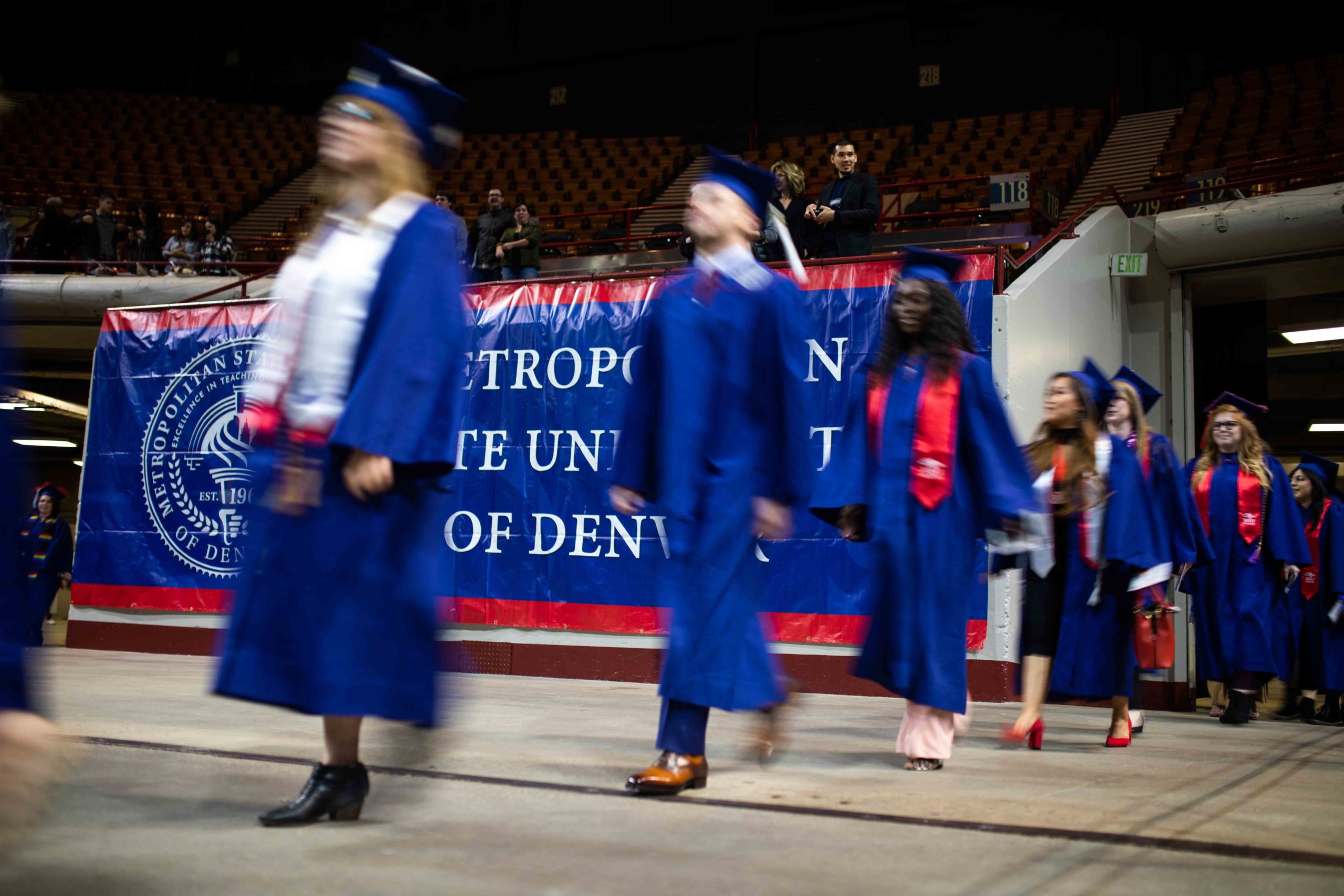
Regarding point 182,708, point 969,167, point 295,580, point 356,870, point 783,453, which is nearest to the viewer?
point 356,870

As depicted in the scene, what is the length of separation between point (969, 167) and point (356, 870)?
15196mm

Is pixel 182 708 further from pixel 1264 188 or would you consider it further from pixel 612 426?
pixel 1264 188

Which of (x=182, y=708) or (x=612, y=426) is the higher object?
(x=612, y=426)

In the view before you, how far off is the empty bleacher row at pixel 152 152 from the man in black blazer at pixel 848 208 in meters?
13.1

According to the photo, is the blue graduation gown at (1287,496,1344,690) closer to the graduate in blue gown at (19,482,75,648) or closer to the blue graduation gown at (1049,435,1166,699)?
the blue graduation gown at (1049,435,1166,699)

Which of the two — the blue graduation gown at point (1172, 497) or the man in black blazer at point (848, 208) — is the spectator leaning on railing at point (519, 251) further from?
the blue graduation gown at point (1172, 497)

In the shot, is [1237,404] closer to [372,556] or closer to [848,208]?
[848,208]

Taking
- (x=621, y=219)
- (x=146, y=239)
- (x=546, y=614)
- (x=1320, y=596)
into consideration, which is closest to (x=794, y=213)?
(x=546, y=614)

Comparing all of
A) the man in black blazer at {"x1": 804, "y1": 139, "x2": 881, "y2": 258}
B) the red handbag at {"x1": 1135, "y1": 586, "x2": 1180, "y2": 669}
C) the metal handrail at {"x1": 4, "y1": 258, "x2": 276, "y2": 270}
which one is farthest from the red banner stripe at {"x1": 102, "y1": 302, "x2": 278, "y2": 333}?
the red handbag at {"x1": 1135, "y1": 586, "x2": 1180, "y2": 669}

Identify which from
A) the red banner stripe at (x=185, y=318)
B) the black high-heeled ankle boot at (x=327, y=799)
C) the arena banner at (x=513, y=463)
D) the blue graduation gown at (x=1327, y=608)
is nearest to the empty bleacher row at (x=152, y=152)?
the red banner stripe at (x=185, y=318)

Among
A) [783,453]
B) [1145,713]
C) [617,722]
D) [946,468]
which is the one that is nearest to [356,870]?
[783,453]

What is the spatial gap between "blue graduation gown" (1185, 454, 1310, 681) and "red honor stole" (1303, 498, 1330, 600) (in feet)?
1.75

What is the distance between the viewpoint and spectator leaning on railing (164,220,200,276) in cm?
1272

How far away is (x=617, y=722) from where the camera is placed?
4664 millimetres
